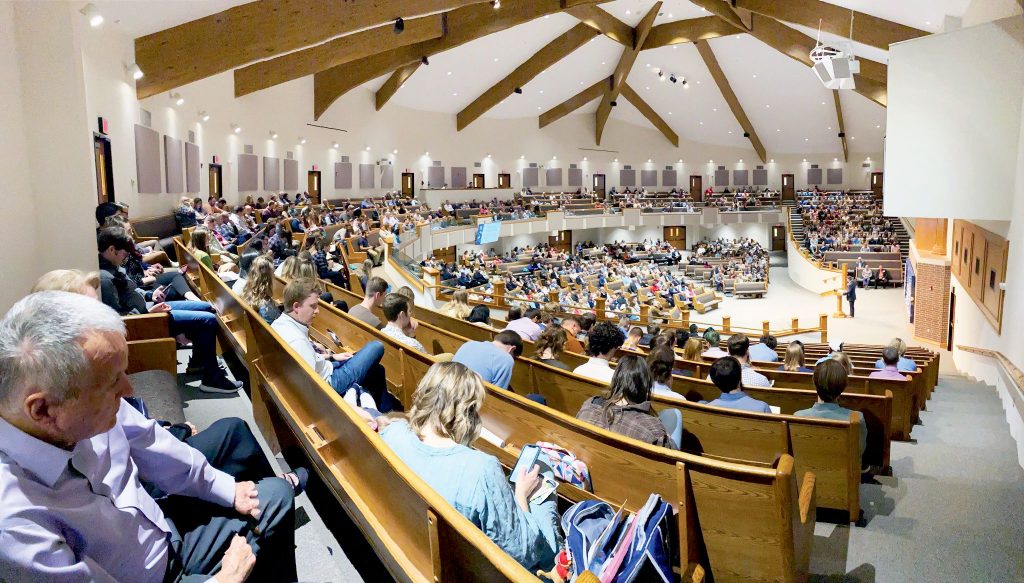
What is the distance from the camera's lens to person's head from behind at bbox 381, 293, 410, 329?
4348mm

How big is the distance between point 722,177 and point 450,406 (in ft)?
114

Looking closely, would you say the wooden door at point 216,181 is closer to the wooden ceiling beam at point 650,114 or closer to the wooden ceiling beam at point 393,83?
the wooden ceiling beam at point 393,83

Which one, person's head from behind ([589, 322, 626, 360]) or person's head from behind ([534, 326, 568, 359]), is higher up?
person's head from behind ([589, 322, 626, 360])

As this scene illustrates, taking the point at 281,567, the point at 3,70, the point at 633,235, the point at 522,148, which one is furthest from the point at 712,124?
the point at 281,567

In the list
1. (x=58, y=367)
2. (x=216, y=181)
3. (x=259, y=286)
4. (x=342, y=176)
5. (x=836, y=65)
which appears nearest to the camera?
(x=58, y=367)

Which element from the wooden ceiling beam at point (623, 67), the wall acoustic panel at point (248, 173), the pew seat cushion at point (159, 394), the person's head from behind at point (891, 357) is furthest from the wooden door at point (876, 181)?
the pew seat cushion at point (159, 394)

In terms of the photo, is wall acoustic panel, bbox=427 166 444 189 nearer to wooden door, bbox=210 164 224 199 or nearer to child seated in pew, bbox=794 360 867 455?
wooden door, bbox=210 164 224 199

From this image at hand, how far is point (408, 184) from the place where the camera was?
2428 centimetres

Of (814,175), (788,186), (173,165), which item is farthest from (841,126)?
(173,165)

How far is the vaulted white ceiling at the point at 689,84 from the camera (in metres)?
19.9

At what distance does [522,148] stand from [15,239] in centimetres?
2518

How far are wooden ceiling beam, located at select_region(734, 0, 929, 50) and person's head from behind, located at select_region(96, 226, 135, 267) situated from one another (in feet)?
40.7

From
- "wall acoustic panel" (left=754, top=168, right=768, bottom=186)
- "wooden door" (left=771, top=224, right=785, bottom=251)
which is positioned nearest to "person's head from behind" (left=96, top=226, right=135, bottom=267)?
"wooden door" (left=771, top=224, right=785, bottom=251)

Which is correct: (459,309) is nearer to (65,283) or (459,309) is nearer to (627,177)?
(65,283)
